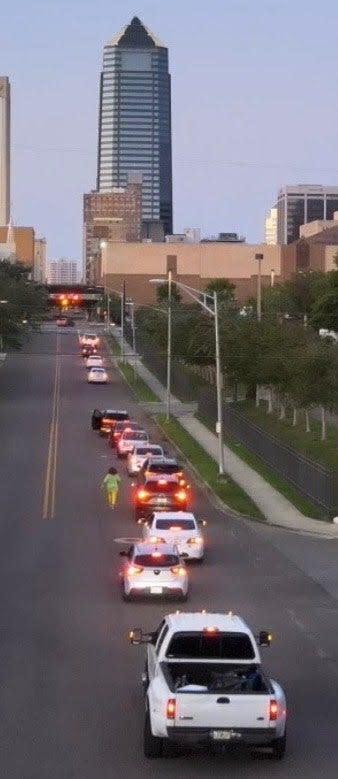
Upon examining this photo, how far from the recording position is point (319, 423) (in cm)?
6588

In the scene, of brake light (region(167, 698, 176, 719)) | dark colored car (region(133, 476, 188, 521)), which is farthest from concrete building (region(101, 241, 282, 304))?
brake light (region(167, 698, 176, 719))

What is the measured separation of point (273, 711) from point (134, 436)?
138ft

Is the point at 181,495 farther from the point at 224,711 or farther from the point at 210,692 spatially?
the point at 224,711

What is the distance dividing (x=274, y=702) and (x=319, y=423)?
168 feet

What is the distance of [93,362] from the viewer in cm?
10306

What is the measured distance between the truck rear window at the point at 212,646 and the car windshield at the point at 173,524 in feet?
53.2

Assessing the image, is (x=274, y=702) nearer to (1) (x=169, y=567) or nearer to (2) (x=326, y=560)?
(1) (x=169, y=567)

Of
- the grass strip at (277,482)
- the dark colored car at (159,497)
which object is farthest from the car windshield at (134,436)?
the dark colored car at (159,497)

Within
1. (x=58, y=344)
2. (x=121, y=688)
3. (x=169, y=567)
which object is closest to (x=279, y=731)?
(x=121, y=688)

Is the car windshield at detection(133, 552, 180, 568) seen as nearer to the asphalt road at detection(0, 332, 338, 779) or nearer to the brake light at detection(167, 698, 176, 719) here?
the asphalt road at detection(0, 332, 338, 779)

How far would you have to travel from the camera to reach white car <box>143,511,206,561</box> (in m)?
32.3

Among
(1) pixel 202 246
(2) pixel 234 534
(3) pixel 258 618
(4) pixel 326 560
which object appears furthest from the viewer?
(1) pixel 202 246

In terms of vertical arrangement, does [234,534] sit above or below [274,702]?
below

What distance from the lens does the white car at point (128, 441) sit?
5566cm
